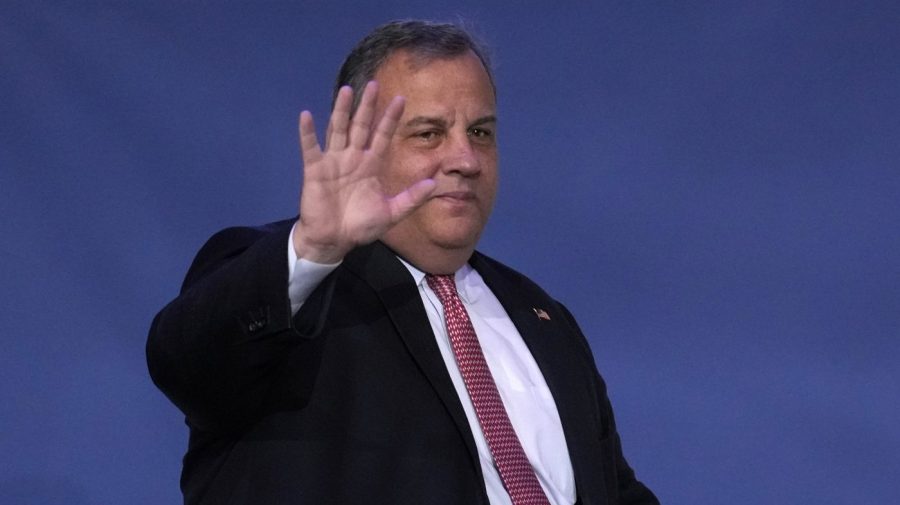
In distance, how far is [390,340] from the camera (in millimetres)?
1989

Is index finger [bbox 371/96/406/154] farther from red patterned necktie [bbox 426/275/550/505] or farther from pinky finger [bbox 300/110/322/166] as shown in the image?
red patterned necktie [bbox 426/275/550/505]

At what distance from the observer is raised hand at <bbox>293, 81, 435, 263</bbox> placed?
5.28ft

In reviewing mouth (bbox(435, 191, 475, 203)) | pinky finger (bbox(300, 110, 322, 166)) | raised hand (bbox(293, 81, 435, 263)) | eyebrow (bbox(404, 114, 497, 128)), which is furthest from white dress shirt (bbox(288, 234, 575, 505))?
pinky finger (bbox(300, 110, 322, 166))

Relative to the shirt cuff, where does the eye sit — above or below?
above

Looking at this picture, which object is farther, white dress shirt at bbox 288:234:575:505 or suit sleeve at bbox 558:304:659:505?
suit sleeve at bbox 558:304:659:505

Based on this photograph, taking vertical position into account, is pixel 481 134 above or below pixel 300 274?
above

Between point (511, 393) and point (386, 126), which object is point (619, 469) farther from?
point (386, 126)

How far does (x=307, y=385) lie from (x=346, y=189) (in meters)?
0.37

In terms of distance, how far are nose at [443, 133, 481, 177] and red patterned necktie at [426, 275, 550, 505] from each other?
22 centimetres

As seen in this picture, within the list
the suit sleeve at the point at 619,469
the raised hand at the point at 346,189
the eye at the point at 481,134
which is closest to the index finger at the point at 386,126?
the raised hand at the point at 346,189

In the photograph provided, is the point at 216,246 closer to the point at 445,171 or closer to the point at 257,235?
the point at 257,235

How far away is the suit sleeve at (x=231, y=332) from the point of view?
65.1 inches

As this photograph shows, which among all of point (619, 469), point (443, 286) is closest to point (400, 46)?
point (443, 286)

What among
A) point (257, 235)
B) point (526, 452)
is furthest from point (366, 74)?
point (526, 452)
